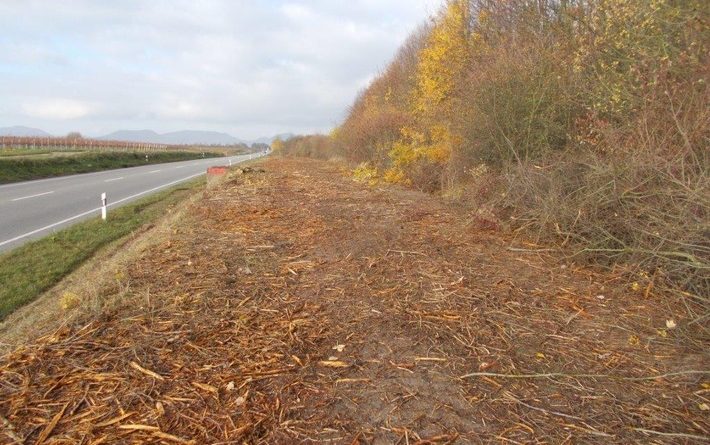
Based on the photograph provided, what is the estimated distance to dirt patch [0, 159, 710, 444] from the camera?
95.5 inches

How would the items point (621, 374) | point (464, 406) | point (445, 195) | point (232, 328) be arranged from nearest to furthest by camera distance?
point (464, 406)
point (621, 374)
point (232, 328)
point (445, 195)

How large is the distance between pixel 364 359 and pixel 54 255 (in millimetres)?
8174

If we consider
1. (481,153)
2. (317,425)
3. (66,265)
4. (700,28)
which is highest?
(700,28)

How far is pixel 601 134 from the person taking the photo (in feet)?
18.5

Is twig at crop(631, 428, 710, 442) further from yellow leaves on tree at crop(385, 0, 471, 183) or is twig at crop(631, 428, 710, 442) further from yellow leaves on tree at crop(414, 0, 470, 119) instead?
yellow leaves on tree at crop(414, 0, 470, 119)

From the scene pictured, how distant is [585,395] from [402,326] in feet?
4.15

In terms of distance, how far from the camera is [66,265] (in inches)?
329

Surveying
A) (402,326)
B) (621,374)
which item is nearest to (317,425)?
(402,326)

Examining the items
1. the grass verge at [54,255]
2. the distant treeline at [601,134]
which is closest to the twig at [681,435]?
the distant treeline at [601,134]

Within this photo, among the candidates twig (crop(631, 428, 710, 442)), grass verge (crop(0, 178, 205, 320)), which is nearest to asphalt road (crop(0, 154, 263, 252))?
grass verge (crop(0, 178, 205, 320))

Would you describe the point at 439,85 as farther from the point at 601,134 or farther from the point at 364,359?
the point at 364,359

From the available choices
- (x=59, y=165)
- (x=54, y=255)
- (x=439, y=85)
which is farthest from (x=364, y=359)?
(x=59, y=165)

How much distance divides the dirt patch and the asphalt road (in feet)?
26.1

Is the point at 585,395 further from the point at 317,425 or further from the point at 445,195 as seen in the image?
the point at 445,195
